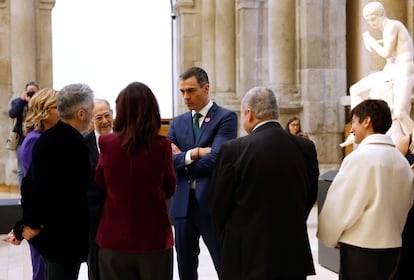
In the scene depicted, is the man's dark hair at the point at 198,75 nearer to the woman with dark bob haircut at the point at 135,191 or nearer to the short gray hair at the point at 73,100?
the short gray hair at the point at 73,100

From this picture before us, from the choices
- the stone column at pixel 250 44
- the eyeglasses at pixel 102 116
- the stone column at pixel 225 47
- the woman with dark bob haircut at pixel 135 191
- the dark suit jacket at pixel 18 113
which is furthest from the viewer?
the stone column at pixel 225 47

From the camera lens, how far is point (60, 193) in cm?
354

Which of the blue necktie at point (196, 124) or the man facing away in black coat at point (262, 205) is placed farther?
the blue necktie at point (196, 124)

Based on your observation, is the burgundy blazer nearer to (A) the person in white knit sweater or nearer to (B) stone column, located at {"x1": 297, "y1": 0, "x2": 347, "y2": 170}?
(A) the person in white knit sweater

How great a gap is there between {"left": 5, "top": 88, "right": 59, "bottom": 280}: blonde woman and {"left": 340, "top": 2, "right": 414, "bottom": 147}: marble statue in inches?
185

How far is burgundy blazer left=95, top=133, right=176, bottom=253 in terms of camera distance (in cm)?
340

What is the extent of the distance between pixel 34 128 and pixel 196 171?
3.37 feet

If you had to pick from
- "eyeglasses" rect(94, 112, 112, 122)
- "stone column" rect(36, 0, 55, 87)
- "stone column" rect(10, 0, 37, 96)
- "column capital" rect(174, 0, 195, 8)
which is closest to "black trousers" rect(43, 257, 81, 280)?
"eyeglasses" rect(94, 112, 112, 122)

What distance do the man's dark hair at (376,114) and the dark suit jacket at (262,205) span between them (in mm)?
426

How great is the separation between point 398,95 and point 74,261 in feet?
17.7

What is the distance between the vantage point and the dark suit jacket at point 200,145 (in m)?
4.46

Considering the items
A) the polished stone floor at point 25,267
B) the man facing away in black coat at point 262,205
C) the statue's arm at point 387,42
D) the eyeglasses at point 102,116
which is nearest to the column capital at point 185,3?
the statue's arm at point 387,42

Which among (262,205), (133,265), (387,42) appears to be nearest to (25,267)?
(133,265)

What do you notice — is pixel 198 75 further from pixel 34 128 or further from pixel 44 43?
pixel 44 43
